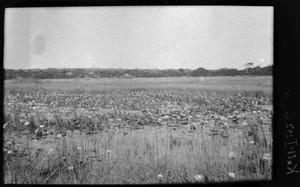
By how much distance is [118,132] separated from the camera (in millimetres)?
2752

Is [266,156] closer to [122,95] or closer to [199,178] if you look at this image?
[199,178]

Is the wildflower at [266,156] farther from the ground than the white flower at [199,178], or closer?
farther from the ground

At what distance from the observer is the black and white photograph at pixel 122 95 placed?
9.03ft

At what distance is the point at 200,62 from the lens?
110 inches

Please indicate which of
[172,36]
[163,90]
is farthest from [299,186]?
[172,36]

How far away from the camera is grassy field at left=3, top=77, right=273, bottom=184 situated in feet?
9.02

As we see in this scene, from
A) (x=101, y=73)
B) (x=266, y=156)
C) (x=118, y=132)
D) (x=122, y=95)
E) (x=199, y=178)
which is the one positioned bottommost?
(x=199, y=178)

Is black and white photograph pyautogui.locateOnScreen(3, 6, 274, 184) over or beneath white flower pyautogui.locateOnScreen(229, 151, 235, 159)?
over

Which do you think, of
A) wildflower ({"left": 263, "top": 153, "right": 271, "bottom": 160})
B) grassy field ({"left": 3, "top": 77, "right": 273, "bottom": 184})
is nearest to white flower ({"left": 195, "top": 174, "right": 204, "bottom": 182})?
grassy field ({"left": 3, "top": 77, "right": 273, "bottom": 184})

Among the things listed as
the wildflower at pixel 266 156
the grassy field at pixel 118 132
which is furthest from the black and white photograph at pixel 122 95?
the wildflower at pixel 266 156

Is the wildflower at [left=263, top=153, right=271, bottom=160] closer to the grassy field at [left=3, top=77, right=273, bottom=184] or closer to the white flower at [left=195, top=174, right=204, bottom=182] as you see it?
the grassy field at [left=3, top=77, right=273, bottom=184]

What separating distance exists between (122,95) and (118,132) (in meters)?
0.33

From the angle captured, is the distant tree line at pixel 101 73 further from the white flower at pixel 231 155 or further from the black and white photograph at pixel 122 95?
the white flower at pixel 231 155

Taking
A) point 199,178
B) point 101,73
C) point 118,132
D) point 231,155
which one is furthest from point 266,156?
point 101,73
